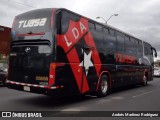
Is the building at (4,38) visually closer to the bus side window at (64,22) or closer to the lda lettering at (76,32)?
the lda lettering at (76,32)

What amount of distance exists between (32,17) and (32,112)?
361cm

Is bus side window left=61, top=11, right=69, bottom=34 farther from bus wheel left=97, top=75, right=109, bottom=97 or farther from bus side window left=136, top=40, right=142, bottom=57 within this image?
bus side window left=136, top=40, right=142, bottom=57

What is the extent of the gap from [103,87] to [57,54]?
13.4 ft

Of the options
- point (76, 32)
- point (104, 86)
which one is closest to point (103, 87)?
point (104, 86)

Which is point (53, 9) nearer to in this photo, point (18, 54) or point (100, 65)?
point (18, 54)

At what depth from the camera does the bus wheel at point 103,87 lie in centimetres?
1130

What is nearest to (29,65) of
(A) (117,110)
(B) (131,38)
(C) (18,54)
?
(C) (18,54)

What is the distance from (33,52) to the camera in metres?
8.92

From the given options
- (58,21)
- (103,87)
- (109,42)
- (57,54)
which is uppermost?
(58,21)

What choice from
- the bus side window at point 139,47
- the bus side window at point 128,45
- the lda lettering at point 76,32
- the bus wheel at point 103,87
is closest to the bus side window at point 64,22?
the lda lettering at point 76,32

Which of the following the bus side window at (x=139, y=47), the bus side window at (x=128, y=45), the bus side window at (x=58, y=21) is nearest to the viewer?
the bus side window at (x=58, y=21)

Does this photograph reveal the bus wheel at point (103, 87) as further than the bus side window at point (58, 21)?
Yes

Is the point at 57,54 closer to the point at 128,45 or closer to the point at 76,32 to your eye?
the point at 76,32

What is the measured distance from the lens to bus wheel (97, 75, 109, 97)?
1130cm
